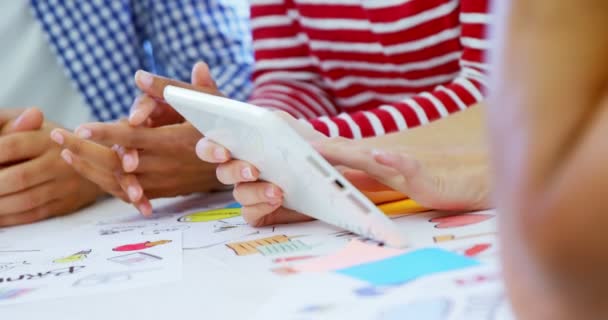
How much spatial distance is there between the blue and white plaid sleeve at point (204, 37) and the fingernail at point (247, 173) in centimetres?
57

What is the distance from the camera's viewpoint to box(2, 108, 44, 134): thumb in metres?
0.96

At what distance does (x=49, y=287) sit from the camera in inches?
23.0

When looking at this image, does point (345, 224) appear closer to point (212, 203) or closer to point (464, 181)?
point (464, 181)

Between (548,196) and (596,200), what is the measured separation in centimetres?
2

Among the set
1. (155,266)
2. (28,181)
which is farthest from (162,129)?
(155,266)

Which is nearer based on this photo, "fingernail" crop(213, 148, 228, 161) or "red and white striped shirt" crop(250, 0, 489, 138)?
"fingernail" crop(213, 148, 228, 161)

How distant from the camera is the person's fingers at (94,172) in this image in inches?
33.5

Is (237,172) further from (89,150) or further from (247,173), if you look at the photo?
(89,150)

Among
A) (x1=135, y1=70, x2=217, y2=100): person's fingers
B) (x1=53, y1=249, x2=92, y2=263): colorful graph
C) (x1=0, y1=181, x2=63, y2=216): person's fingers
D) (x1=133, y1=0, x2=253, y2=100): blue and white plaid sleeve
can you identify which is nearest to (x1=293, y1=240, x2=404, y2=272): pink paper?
(x1=53, y1=249, x2=92, y2=263): colorful graph

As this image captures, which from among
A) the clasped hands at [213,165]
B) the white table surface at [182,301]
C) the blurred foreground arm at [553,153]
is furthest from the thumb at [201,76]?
the blurred foreground arm at [553,153]

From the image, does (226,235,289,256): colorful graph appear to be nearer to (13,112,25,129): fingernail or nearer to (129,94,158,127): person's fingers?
(129,94,158,127): person's fingers

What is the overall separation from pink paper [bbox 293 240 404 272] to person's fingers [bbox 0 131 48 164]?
50cm

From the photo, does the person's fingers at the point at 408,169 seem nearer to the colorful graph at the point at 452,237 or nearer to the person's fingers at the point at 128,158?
the colorful graph at the point at 452,237

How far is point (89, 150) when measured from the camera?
84 cm
